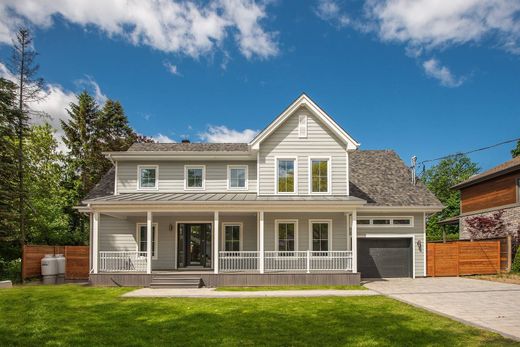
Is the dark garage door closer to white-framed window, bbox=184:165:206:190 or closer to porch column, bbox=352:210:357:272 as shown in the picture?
porch column, bbox=352:210:357:272

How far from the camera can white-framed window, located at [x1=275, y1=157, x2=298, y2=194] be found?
59.9 feet

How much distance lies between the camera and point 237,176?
1956 centimetres

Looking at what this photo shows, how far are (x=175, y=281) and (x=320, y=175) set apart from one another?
778 cm

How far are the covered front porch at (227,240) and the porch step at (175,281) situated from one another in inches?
50.3

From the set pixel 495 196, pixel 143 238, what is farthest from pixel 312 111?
pixel 495 196

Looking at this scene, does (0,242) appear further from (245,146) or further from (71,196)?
(71,196)

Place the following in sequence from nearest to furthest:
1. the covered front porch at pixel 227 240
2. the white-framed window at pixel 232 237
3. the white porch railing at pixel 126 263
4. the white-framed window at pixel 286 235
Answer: the white porch railing at pixel 126 263 → the covered front porch at pixel 227 240 → the white-framed window at pixel 286 235 → the white-framed window at pixel 232 237

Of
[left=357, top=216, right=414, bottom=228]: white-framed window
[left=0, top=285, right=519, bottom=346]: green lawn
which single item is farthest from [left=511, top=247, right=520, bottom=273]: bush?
[left=0, top=285, right=519, bottom=346]: green lawn

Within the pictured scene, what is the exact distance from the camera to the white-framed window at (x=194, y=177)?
1945 centimetres

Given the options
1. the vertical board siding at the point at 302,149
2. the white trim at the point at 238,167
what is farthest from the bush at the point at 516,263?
the white trim at the point at 238,167

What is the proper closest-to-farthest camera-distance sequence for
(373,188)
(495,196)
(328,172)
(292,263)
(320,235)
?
(292,263) < (328,172) < (320,235) < (373,188) < (495,196)

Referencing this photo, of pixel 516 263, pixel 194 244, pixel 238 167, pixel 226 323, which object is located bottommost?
pixel 226 323

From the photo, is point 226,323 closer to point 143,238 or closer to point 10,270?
point 143,238

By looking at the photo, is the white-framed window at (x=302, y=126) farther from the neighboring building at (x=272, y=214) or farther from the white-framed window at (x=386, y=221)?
the white-framed window at (x=386, y=221)
